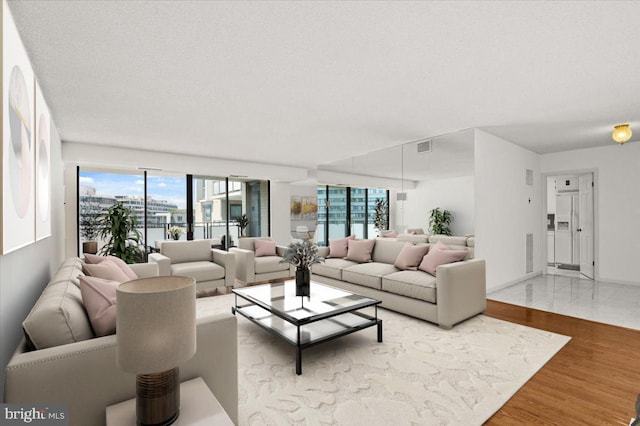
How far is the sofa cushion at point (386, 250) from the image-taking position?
4.85m

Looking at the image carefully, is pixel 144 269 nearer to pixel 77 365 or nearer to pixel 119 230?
pixel 119 230

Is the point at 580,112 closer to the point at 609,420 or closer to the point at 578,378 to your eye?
the point at 578,378

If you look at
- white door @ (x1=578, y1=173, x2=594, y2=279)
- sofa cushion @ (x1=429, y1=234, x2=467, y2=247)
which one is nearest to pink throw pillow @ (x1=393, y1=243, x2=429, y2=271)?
sofa cushion @ (x1=429, y1=234, x2=467, y2=247)

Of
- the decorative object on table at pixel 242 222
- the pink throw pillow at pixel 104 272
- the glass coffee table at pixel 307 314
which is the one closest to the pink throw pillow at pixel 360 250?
the glass coffee table at pixel 307 314

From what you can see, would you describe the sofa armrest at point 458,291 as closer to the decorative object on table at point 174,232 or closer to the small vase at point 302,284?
the small vase at point 302,284

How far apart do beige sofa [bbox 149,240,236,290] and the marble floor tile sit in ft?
13.5

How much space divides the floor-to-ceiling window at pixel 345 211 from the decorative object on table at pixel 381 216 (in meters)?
0.08

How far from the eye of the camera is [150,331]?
116cm

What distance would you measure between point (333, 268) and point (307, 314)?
208 centimetres

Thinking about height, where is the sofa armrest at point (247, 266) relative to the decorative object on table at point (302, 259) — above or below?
below

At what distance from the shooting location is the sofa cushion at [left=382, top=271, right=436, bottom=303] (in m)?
3.46

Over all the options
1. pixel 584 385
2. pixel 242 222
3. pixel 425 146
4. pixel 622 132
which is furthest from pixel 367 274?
pixel 242 222

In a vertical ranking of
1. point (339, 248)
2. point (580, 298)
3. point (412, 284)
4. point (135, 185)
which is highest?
point (135, 185)

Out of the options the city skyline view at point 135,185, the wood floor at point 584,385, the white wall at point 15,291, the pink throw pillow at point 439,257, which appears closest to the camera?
the white wall at point 15,291
